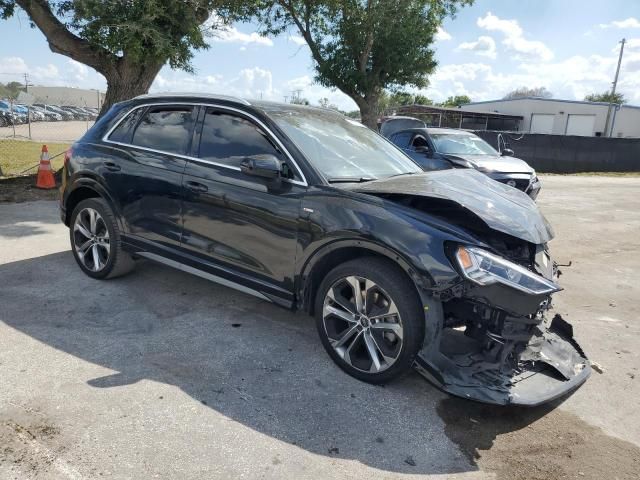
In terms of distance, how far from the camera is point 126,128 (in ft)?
15.9

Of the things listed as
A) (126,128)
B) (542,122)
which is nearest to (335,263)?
(126,128)

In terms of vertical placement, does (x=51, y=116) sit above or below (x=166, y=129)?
below

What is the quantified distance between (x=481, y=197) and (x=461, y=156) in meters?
7.29

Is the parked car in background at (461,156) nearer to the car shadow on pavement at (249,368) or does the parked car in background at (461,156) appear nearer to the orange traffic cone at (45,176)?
the car shadow on pavement at (249,368)

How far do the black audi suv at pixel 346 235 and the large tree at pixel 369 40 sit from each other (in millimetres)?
14458

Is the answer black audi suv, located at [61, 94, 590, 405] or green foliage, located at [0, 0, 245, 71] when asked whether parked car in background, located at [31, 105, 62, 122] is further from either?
black audi suv, located at [61, 94, 590, 405]

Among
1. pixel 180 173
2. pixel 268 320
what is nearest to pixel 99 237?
pixel 180 173

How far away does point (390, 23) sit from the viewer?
17859 millimetres

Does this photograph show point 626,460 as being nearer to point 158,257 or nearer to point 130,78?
point 158,257

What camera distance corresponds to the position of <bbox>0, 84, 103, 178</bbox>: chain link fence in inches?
546

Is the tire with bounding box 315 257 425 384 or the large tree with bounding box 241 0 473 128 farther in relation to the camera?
the large tree with bounding box 241 0 473 128

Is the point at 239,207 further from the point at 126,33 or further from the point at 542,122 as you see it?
the point at 542,122

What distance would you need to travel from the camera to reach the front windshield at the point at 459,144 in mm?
10875

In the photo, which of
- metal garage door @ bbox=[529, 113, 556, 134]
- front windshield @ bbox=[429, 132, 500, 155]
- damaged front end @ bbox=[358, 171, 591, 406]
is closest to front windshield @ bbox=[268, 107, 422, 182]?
damaged front end @ bbox=[358, 171, 591, 406]
